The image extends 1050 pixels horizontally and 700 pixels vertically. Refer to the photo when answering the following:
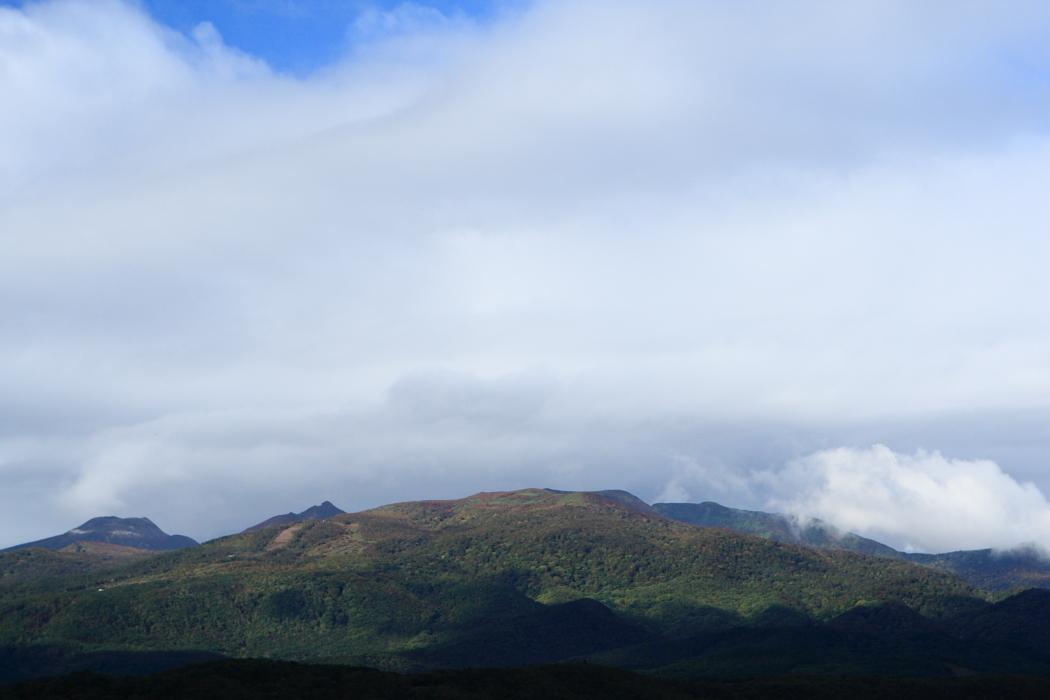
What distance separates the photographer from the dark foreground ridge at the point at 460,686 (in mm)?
149625

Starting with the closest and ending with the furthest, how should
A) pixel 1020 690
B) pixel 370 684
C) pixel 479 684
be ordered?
1. pixel 370 684
2. pixel 479 684
3. pixel 1020 690

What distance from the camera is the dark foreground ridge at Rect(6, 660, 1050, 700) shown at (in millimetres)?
149625

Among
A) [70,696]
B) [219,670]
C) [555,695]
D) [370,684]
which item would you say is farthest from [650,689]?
[70,696]

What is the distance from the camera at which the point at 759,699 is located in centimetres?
18512

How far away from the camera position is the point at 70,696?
145625mm

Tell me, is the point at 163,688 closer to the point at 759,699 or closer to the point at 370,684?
the point at 370,684

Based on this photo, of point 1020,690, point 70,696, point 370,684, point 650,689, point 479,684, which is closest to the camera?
point 70,696

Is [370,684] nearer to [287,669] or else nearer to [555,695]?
[287,669]

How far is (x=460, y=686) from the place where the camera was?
549 ft

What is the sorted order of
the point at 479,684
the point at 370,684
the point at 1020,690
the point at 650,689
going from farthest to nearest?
the point at 1020,690 < the point at 650,689 < the point at 479,684 < the point at 370,684

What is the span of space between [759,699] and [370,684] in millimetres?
64911

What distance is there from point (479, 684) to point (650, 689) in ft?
94.1

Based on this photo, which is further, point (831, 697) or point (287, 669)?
point (831, 697)

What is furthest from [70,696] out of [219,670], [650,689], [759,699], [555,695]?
[759,699]
